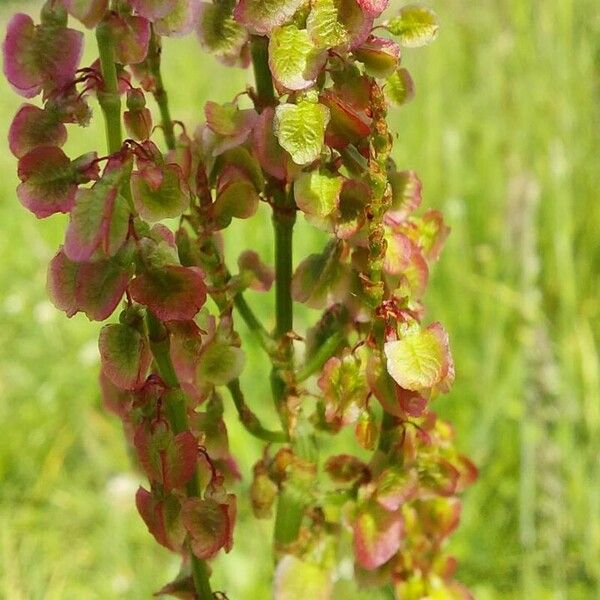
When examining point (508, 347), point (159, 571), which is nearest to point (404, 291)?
point (159, 571)

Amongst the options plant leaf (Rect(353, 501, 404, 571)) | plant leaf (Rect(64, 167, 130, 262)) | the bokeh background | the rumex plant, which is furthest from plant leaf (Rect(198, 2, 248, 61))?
the bokeh background

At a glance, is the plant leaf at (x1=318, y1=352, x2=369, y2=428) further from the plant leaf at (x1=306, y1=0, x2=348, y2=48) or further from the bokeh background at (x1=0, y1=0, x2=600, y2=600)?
the bokeh background at (x1=0, y1=0, x2=600, y2=600)

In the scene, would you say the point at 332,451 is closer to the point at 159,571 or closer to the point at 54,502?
the point at 159,571

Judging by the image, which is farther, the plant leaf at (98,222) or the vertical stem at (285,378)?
the vertical stem at (285,378)

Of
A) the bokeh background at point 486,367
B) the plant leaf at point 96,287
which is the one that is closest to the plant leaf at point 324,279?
the plant leaf at point 96,287

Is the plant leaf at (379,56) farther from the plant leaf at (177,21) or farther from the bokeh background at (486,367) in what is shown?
the bokeh background at (486,367)

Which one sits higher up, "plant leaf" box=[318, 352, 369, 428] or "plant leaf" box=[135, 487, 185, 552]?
"plant leaf" box=[318, 352, 369, 428]
